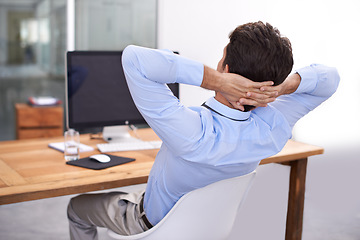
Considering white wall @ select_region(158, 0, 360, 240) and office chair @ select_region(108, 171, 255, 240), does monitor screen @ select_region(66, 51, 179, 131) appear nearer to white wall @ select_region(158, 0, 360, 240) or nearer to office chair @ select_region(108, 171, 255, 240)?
office chair @ select_region(108, 171, 255, 240)

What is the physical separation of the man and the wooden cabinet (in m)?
3.22

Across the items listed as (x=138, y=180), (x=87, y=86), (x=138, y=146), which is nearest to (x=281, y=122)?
(x=138, y=180)

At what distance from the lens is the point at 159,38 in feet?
11.8

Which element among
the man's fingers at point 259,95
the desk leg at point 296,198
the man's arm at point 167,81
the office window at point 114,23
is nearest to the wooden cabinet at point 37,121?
the office window at point 114,23

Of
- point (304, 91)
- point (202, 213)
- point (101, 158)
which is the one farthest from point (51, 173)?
point (304, 91)

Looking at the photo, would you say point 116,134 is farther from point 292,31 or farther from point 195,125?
point 292,31

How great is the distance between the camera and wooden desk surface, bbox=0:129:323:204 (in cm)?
180

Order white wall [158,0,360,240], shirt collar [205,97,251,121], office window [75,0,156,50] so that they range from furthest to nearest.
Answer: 1. office window [75,0,156,50]
2. white wall [158,0,360,240]
3. shirt collar [205,97,251,121]

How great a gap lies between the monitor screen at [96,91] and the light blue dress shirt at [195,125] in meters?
0.87

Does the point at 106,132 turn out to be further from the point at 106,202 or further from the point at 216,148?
the point at 216,148

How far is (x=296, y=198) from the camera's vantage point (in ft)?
8.91

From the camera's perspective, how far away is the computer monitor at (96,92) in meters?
2.49

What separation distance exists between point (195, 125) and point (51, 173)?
33.6 inches

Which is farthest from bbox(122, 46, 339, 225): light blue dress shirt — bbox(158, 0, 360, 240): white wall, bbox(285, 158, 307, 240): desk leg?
bbox(158, 0, 360, 240): white wall
